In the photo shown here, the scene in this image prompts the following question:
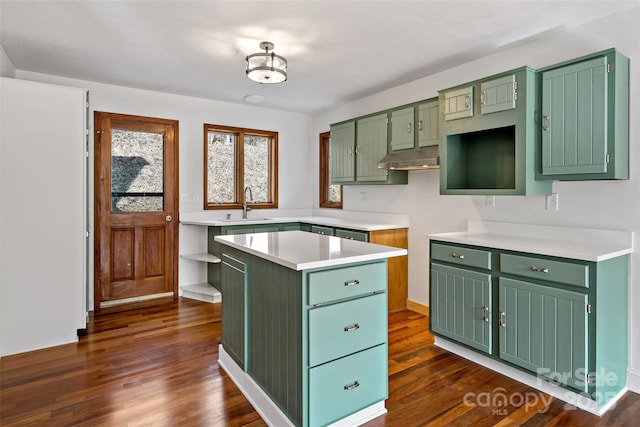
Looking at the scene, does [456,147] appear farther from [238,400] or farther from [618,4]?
[238,400]

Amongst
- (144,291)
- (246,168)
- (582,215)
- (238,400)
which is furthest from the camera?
(246,168)

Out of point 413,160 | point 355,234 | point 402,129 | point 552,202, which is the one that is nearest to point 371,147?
point 402,129

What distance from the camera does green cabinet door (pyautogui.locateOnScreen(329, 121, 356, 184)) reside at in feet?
14.7

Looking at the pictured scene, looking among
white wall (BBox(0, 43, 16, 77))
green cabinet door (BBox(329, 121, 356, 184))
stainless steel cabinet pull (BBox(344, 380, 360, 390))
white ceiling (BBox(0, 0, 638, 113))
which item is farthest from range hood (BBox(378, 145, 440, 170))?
white wall (BBox(0, 43, 16, 77))

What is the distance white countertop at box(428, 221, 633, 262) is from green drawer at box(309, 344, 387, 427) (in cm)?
115

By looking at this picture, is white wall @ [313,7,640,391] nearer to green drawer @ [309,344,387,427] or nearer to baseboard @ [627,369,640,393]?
baseboard @ [627,369,640,393]

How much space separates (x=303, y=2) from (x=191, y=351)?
9.09 feet

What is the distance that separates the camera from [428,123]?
11.3ft

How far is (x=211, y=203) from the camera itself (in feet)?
16.2

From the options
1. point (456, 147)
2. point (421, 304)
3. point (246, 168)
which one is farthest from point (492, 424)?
point (246, 168)

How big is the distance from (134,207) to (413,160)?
3260 millimetres

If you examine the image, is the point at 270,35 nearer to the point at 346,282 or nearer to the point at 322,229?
the point at 346,282

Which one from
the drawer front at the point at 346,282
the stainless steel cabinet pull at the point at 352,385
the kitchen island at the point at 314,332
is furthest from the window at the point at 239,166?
the stainless steel cabinet pull at the point at 352,385

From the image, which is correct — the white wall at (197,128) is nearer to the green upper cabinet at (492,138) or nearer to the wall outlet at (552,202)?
the green upper cabinet at (492,138)
